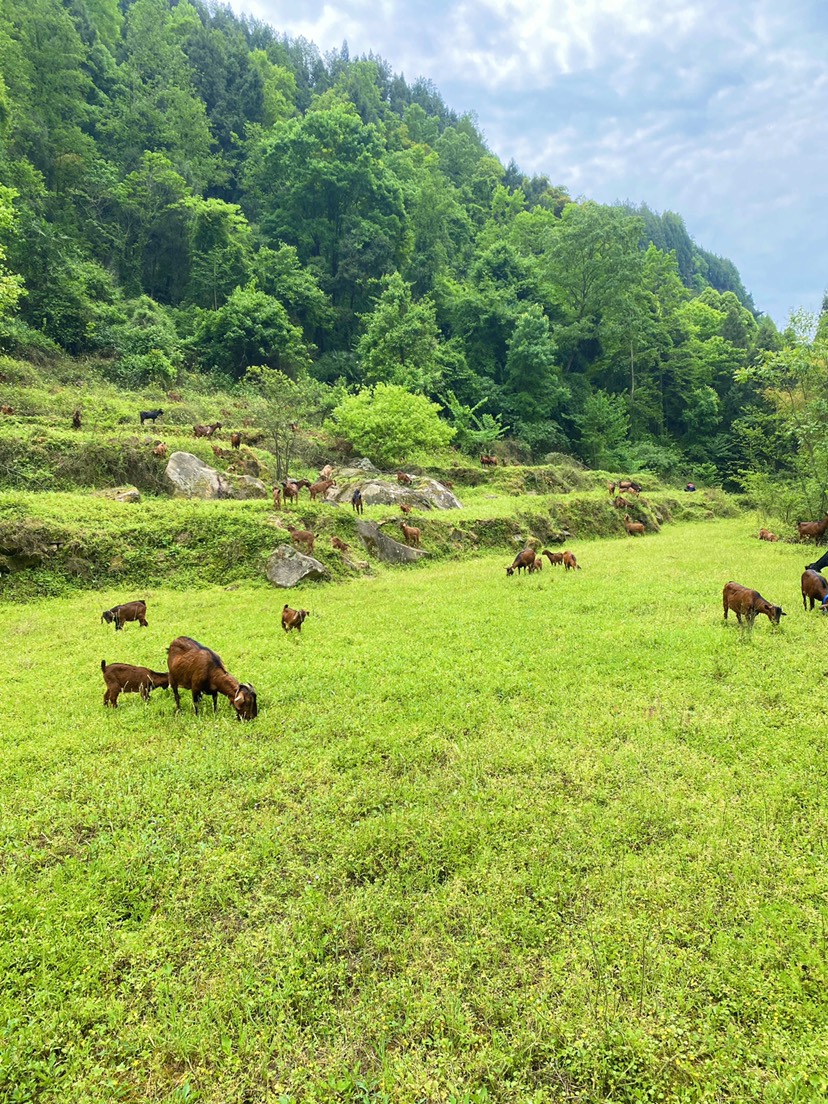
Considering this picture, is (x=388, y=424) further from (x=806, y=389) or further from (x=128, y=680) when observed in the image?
(x=128, y=680)

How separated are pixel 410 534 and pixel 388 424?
1007 cm

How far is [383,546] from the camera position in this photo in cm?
1811

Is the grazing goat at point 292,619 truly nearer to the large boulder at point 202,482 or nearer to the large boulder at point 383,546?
the large boulder at point 383,546

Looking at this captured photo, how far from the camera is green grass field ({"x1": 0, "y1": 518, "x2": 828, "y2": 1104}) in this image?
9.87ft

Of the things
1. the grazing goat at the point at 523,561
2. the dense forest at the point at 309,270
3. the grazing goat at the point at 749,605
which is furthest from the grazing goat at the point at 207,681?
the dense forest at the point at 309,270

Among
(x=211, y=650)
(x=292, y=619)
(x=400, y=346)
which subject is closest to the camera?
(x=211, y=650)

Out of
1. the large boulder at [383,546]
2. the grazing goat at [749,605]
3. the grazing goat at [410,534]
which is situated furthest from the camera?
the grazing goat at [410,534]

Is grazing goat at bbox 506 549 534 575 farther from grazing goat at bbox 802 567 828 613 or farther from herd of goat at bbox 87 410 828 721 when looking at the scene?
→ grazing goat at bbox 802 567 828 613

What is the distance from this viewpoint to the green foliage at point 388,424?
2652 centimetres

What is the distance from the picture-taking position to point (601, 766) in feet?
18.8

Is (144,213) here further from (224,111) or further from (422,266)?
(224,111)

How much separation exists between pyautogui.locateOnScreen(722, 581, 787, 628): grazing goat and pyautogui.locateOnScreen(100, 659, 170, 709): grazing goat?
10.3m

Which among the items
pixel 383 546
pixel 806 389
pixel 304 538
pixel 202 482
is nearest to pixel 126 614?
pixel 304 538

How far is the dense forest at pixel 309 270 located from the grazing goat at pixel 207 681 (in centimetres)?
2704
